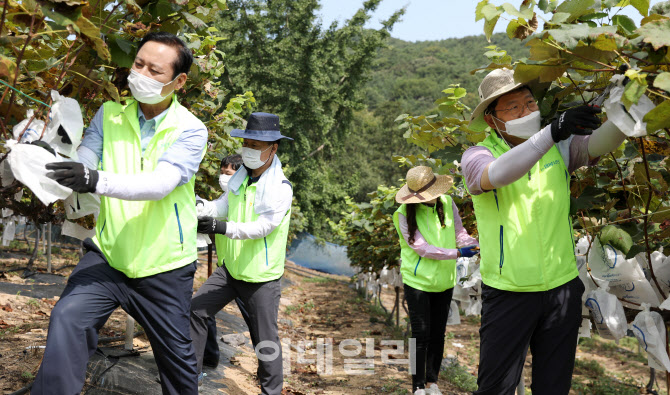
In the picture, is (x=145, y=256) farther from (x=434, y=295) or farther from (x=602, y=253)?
(x=434, y=295)

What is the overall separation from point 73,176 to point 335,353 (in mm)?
5783

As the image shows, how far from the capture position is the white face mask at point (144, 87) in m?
2.35

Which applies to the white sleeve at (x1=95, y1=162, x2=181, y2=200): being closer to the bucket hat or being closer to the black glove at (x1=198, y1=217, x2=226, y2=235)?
the black glove at (x1=198, y1=217, x2=226, y2=235)

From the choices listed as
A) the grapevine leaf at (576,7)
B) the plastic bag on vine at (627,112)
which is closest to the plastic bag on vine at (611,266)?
the plastic bag on vine at (627,112)

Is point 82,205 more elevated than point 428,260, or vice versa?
point 82,205

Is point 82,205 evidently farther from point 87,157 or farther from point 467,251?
→ point 467,251

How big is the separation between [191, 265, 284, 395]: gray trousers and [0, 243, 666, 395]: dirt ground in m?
0.77

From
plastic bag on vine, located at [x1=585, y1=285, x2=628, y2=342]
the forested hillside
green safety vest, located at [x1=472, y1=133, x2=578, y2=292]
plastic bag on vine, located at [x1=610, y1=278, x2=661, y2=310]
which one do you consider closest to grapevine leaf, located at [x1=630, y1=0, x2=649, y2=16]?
green safety vest, located at [x1=472, y1=133, x2=578, y2=292]

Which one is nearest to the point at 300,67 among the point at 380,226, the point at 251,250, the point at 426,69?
the point at 380,226

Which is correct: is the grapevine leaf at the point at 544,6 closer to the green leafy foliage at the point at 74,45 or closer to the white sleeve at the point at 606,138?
the white sleeve at the point at 606,138

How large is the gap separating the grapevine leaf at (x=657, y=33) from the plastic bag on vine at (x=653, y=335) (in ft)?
4.98

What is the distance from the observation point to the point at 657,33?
1.67m

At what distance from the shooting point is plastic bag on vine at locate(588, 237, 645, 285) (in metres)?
2.79

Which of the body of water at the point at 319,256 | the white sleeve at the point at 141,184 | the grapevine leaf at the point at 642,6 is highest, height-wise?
the grapevine leaf at the point at 642,6
